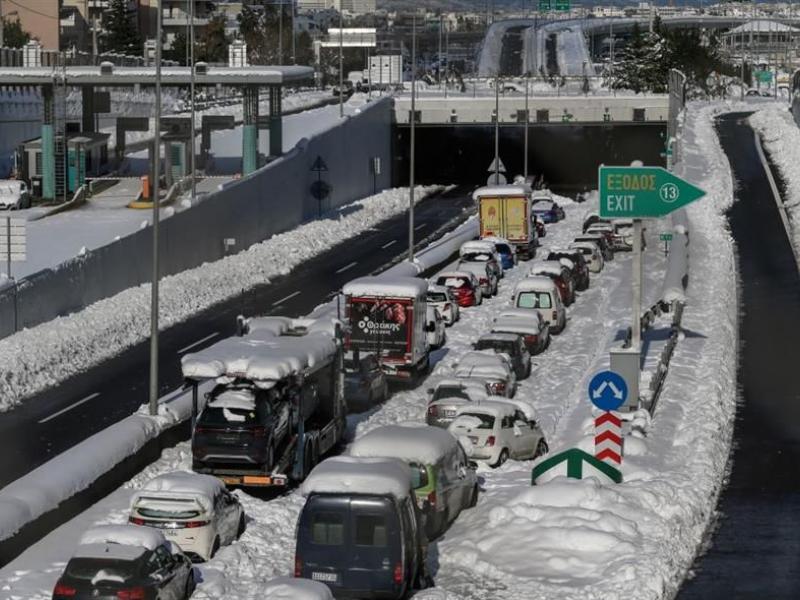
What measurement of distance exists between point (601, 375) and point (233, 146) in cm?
5750

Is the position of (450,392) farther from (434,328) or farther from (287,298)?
(287,298)

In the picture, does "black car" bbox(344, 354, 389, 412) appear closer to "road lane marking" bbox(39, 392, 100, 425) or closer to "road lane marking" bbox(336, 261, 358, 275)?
"road lane marking" bbox(39, 392, 100, 425)

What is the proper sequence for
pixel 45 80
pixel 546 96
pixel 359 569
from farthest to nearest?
pixel 546 96, pixel 45 80, pixel 359 569

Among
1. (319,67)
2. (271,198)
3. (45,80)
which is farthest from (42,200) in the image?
(319,67)

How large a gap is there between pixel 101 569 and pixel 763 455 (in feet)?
52.9

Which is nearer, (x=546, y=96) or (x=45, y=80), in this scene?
(x=45, y=80)

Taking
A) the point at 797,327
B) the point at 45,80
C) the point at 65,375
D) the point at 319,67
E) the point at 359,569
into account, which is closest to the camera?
the point at 359,569

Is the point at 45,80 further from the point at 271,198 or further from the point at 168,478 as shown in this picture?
the point at 168,478

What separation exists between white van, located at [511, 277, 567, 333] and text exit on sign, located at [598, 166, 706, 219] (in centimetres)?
1197

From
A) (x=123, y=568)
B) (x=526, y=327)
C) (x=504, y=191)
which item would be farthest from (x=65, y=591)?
(x=504, y=191)

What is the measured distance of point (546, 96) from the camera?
110188mm

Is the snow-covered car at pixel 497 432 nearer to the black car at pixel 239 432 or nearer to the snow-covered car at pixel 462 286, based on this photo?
the black car at pixel 239 432

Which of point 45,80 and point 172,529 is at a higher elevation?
point 45,80

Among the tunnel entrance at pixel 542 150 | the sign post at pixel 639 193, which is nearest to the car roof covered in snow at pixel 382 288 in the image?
the sign post at pixel 639 193
